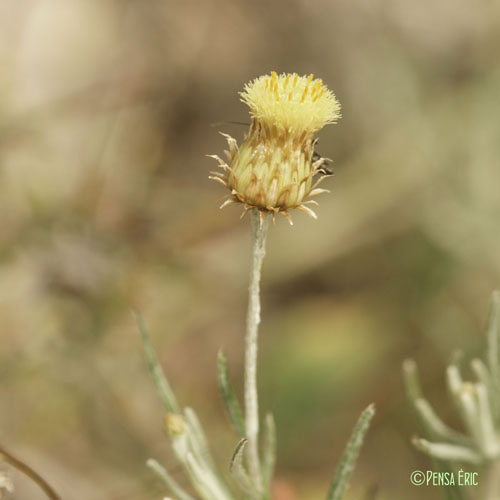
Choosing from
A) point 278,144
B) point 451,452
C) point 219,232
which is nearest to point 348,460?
point 451,452

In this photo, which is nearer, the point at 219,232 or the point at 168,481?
the point at 168,481

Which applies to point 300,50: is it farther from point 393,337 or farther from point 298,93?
point 298,93

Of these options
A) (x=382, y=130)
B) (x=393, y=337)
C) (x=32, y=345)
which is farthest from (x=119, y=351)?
(x=382, y=130)

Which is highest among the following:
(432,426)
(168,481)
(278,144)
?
(278,144)

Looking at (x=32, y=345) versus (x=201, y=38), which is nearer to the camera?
(x=32, y=345)

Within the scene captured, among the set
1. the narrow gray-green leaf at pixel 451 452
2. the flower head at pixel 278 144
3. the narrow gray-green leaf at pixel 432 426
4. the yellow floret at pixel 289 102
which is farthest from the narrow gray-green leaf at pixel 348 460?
the yellow floret at pixel 289 102

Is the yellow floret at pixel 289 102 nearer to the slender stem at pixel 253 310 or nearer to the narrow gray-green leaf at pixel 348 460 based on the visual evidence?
the slender stem at pixel 253 310

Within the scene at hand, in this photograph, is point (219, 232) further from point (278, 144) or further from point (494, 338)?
point (278, 144)
